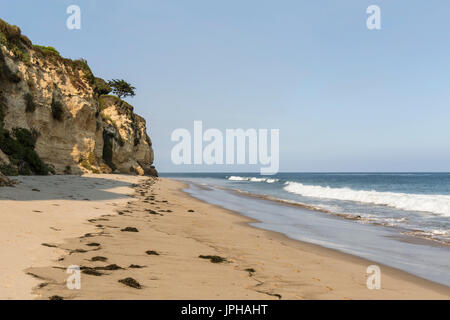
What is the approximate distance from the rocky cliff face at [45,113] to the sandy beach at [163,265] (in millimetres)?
13737

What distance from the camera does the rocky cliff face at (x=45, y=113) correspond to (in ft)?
70.9

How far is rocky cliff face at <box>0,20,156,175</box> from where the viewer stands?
21609 millimetres

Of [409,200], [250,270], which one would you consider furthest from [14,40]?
[409,200]

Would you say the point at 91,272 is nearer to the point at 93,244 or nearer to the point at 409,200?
the point at 93,244

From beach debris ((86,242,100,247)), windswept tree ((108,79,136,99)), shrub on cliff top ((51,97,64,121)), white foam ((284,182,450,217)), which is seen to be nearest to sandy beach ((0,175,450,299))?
beach debris ((86,242,100,247))

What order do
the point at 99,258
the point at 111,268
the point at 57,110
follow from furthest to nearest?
1. the point at 57,110
2. the point at 99,258
3. the point at 111,268

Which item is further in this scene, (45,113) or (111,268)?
(45,113)

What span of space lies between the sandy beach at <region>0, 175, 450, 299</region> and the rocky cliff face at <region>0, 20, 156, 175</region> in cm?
1374

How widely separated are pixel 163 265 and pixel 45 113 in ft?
86.2

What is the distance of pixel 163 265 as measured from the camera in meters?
5.09

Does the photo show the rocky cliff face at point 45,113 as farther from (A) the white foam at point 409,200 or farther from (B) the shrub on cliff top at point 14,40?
(A) the white foam at point 409,200

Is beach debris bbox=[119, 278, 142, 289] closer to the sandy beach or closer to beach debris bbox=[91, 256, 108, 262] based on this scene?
the sandy beach

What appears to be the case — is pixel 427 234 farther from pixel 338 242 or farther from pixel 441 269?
pixel 441 269

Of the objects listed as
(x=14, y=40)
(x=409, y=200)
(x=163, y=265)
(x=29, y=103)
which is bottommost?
(x=409, y=200)
